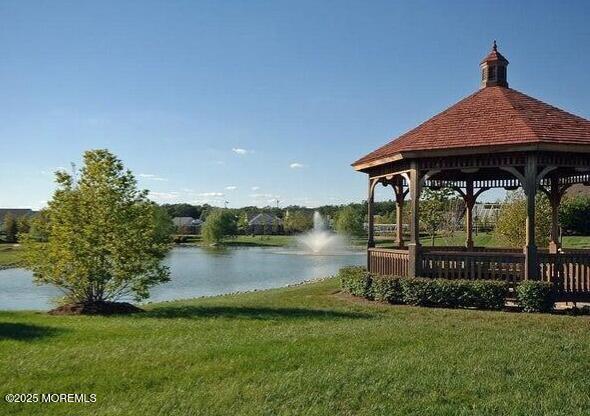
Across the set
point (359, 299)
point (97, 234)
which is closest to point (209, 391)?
point (97, 234)

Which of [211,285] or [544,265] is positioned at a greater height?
[544,265]

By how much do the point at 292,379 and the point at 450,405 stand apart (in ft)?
5.33

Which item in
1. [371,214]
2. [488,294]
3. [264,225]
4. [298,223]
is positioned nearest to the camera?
[488,294]

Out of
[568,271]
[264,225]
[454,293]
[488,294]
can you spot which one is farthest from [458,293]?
[264,225]

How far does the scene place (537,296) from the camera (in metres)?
11.1

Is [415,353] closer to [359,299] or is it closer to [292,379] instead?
[292,379]

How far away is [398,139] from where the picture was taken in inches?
579

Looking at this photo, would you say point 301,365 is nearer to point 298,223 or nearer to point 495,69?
A: point 495,69

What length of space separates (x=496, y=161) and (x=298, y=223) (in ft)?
308

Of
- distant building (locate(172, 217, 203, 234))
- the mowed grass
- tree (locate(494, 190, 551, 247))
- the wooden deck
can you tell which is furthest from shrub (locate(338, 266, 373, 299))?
distant building (locate(172, 217, 203, 234))

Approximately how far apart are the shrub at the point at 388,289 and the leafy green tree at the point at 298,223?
9163cm

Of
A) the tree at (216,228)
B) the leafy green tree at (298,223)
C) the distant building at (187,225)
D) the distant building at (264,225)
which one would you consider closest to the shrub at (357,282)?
the tree at (216,228)

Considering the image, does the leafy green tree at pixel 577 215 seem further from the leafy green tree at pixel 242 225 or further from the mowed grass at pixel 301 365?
the leafy green tree at pixel 242 225

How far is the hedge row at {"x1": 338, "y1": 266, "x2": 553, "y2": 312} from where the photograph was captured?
11117mm
